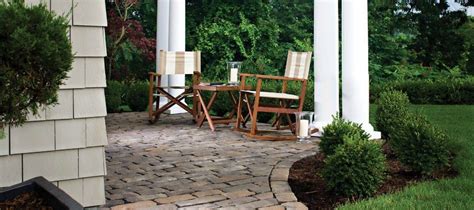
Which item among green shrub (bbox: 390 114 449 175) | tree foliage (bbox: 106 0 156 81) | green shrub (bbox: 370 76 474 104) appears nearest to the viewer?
green shrub (bbox: 390 114 449 175)

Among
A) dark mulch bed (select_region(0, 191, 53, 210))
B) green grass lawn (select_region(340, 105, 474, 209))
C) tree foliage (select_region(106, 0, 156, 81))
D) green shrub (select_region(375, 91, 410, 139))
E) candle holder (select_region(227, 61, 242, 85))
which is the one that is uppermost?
tree foliage (select_region(106, 0, 156, 81))

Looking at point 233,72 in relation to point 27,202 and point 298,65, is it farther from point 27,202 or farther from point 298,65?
point 27,202

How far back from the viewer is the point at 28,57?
6.23 feet

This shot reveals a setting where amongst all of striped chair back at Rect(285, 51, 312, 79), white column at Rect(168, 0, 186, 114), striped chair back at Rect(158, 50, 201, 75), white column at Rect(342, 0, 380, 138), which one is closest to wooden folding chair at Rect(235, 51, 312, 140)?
striped chair back at Rect(285, 51, 312, 79)

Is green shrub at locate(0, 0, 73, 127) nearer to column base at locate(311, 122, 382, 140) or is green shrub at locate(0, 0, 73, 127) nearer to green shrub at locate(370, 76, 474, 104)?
column base at locate(311, 122, 382, 140)

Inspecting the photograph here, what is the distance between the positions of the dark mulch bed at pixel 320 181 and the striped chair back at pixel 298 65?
1.71m

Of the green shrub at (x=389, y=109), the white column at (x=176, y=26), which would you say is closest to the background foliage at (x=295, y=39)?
the white column at (x=176, y=26)

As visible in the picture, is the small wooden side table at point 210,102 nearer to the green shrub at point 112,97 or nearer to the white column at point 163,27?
the white column at point 163,27

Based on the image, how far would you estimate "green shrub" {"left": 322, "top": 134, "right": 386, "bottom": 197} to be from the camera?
120 inches

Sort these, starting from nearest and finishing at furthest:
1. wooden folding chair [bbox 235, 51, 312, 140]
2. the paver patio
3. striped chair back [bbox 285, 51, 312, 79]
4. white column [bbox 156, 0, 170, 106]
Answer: the paver patio < wooden folding chair [bbox 235, 51, 312, 140] < striped chair back [bbox 285, 51, 312, 79] < white column [bbox 156, 0, 170, 106]

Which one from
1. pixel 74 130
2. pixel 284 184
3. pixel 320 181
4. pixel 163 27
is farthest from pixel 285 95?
pixel 74 130

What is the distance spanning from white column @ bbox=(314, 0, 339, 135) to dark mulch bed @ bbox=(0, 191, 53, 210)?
11.3ft

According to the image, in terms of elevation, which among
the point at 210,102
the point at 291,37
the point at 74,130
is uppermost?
the point at 291,37

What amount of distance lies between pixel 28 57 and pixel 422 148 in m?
2.50
